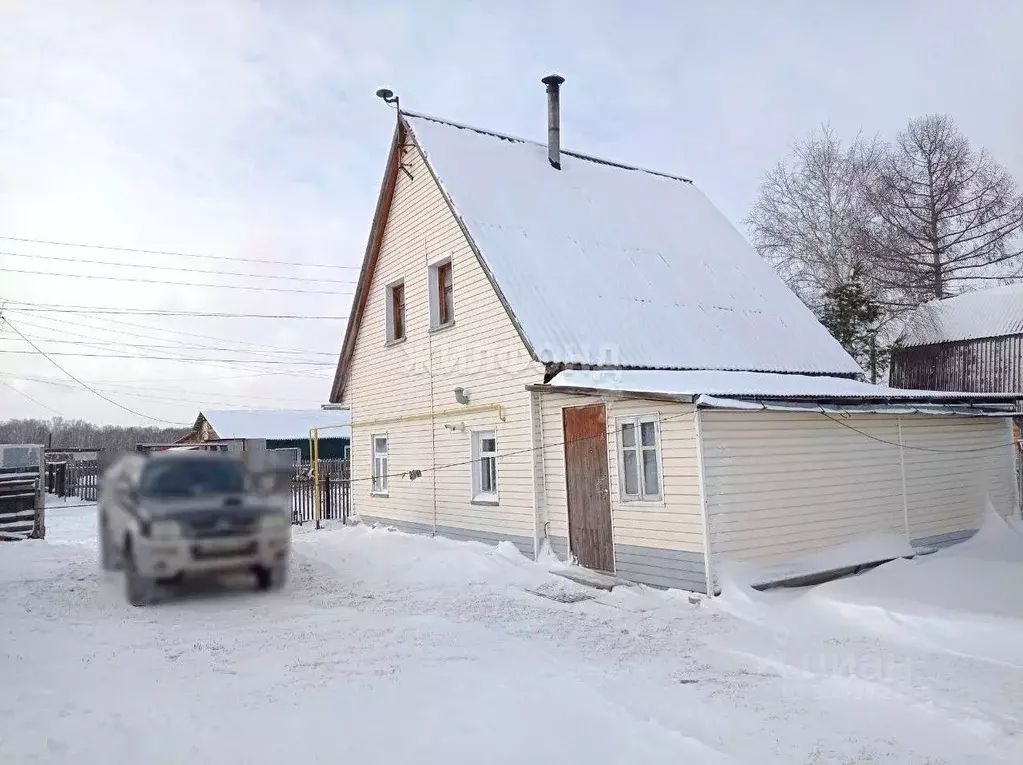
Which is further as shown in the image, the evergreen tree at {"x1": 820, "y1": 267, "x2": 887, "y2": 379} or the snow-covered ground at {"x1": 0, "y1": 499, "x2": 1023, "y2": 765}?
the evergreen tree at {"x1": 820, "y1": 267, "x2": 887, "y2": 379}

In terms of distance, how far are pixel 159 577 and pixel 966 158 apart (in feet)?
124

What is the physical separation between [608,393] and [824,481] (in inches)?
145

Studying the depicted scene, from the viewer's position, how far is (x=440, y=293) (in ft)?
53.6

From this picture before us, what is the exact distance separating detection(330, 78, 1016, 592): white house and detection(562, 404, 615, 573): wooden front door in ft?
0.13

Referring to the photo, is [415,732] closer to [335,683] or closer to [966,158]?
[335,683]

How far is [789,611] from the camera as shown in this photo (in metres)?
9.35

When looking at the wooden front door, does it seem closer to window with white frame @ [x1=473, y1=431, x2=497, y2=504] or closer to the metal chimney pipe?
window with white frame @ [x1=473, y1=431, x2=497, y2=504]

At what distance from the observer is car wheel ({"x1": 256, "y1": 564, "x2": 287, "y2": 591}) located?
9.03 ft

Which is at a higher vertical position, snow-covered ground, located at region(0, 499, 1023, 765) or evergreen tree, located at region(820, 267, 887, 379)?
evergreen tree, located at region(820, 267, 887, 379)

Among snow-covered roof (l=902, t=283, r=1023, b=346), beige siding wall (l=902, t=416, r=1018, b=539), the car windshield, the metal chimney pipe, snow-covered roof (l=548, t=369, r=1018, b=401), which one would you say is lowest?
beige siding wall (l=902, t=416, r=1018, b=539)

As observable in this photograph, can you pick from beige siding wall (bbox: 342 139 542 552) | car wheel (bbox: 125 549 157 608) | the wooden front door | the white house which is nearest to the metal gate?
the white house

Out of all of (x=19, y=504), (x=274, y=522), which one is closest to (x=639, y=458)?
(x=274, y=522)

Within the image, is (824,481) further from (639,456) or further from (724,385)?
(639,456)

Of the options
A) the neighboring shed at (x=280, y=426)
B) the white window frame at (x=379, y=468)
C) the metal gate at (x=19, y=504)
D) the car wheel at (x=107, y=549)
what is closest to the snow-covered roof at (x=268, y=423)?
the neighboring shed at (x=280, y=426)
